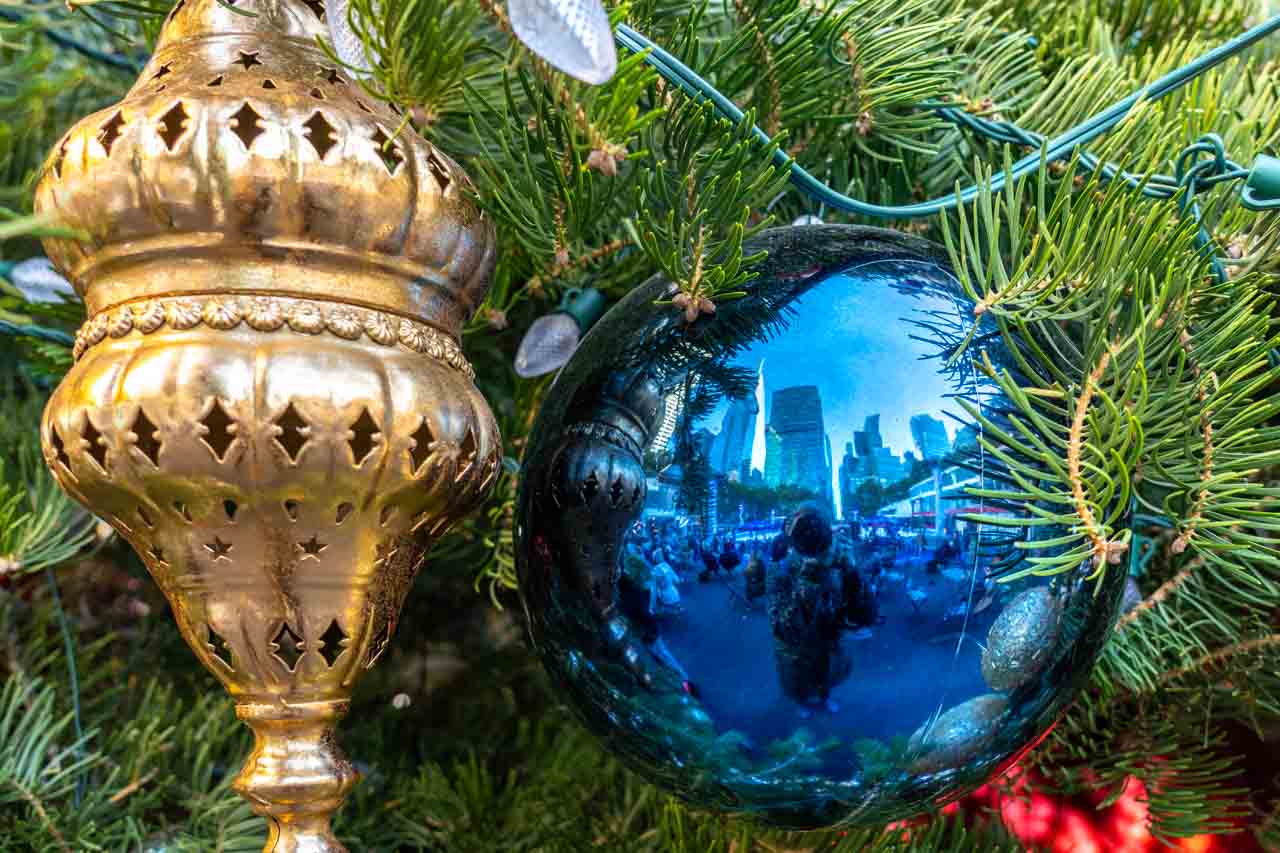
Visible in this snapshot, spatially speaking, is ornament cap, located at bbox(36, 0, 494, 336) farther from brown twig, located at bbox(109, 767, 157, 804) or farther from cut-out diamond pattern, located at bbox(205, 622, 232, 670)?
brown twig, located at bbox(109, 767, 157, 804)

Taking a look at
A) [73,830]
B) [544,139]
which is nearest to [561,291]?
[544,139]

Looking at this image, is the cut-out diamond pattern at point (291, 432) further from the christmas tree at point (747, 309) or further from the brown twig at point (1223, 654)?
the brown twig at point (1223, 654)

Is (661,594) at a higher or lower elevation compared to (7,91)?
lower

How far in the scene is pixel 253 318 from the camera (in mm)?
233

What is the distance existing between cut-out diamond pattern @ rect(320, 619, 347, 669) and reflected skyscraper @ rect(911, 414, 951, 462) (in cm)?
14

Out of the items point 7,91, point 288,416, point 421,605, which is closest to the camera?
point 288,416

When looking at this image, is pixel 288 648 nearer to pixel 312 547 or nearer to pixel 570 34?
pixel 312 547

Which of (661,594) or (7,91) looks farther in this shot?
(7,91)

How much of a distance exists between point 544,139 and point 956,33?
148mm

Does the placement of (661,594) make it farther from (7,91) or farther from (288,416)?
(7,91)

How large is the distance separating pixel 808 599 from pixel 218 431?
14cm

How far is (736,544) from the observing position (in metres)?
0.23

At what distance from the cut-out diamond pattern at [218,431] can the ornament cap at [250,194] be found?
0.03 metres

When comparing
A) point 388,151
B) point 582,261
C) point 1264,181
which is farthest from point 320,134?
point 1264,181
